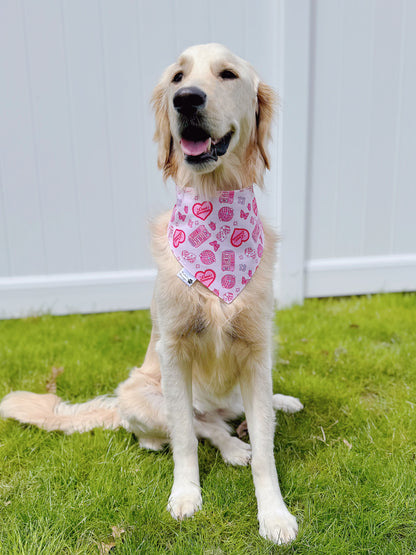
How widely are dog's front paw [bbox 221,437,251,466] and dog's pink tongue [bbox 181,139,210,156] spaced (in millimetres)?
1242

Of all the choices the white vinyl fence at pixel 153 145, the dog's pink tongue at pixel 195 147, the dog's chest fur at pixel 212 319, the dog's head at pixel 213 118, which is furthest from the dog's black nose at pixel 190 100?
the white vinyl fence at pixel 153 145

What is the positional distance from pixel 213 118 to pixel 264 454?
1205 mm

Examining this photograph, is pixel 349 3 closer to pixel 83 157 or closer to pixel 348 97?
pixel 348 97

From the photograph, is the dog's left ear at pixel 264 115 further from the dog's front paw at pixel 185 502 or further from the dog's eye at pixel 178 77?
the dog's front paw at pixel 185 502

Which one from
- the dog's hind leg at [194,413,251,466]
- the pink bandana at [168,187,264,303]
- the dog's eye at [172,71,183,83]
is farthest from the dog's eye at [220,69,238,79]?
the dog's hind leg at [194,413,251,466]

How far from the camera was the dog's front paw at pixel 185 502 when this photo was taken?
5.42 ft

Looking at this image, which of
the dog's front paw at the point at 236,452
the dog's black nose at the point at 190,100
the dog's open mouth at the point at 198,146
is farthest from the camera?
the dog's front paw at the point at 236,452

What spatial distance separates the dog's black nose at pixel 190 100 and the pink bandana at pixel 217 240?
1.14 ft

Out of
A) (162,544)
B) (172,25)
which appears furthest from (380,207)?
(162,544)

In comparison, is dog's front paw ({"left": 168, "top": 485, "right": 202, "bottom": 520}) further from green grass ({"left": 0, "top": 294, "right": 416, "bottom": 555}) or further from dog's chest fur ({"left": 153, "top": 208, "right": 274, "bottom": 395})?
dog's chest fur ({"left": 153, "top": 208, "right": 274, "bottom": 395})

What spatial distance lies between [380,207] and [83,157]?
2536 millimetres

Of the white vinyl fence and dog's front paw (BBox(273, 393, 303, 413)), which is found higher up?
the white vinyl fence

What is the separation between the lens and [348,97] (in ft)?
12.3

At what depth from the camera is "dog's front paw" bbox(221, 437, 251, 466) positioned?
1.95 m
